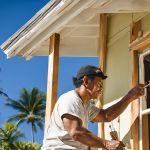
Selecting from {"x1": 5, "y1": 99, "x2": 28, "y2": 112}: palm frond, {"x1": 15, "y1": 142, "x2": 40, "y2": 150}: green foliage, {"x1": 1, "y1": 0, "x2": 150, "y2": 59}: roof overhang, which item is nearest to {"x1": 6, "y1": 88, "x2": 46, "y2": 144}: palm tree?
{"x1": 5, "y1": 99, "x2": 28, "y2": 112}: palm frond

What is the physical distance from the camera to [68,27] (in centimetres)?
624

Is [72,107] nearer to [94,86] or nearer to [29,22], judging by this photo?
[94,86]

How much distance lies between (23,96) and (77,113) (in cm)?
5419

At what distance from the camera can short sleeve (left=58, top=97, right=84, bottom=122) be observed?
3.67 m

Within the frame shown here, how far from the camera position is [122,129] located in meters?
5.56

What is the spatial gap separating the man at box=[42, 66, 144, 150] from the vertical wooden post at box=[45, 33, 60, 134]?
1949 mm

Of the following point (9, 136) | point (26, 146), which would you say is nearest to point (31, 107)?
point (9, 136)

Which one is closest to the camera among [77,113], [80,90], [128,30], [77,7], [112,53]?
[77,113]

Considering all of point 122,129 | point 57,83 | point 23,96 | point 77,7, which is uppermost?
point 23,96

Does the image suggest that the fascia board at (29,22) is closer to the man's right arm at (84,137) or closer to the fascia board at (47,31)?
the fascia board at (47,31)

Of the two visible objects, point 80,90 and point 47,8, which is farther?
point 47,8

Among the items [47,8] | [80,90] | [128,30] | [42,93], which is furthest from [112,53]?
[42,93]

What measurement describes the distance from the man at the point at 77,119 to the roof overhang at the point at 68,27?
100 cm

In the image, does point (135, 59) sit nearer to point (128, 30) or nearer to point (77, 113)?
point (128, 30)
